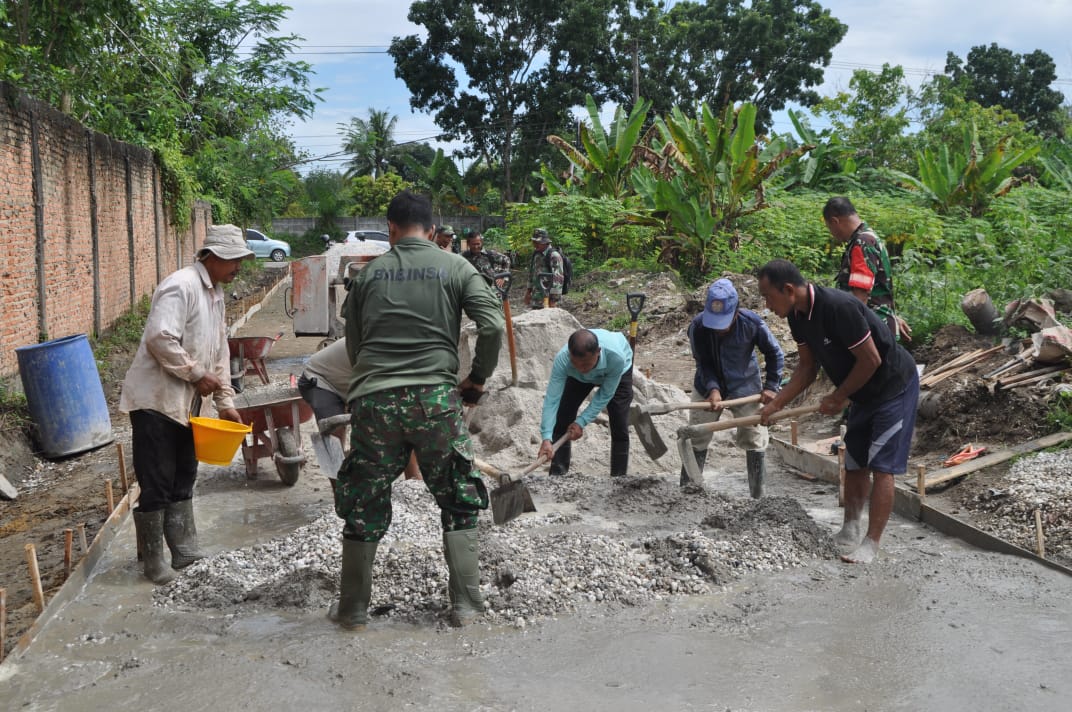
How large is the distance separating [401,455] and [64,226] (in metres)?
8.85

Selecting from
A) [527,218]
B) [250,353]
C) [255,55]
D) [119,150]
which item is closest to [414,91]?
[255,55]

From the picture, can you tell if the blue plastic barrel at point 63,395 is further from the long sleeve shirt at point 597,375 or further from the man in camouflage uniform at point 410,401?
the man in camouflage uniform at point 410,401

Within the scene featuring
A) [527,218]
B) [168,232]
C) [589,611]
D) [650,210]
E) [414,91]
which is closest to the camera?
[589,611]

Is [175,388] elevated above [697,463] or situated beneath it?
elevated above

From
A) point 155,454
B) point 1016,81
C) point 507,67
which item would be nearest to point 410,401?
point 155,454

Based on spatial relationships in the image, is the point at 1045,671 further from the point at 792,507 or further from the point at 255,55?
the point at 255,55

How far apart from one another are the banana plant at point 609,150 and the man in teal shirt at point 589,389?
13278mm

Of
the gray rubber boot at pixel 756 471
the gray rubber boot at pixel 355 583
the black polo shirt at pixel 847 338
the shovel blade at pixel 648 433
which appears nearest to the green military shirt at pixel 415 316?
the gray rubber boot at pixel 355 583

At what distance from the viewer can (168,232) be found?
18.5 meters

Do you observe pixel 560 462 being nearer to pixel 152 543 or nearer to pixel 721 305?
pixel 721 305

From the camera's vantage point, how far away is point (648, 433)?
6680 millimetres

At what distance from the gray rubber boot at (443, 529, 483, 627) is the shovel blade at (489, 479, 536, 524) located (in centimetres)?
89

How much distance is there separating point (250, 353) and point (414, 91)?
32.0 metres

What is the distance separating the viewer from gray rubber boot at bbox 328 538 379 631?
4.04 m
